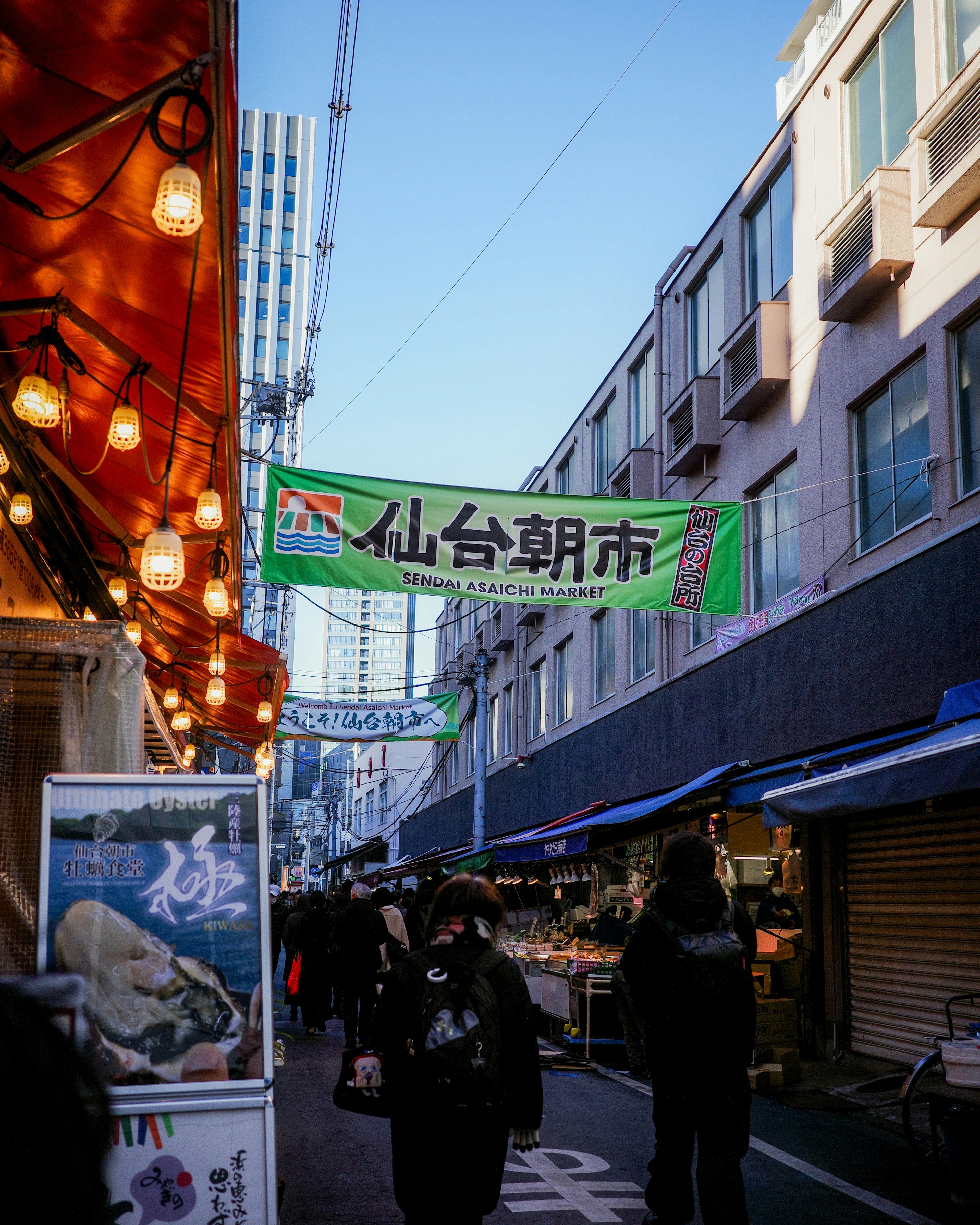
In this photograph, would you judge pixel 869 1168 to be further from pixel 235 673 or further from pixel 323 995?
pixel 235 673

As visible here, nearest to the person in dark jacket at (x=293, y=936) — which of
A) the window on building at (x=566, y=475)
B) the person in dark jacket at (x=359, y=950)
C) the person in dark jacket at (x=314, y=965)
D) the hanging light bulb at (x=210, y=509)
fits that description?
the person in dark jacket at (x=314, y=965)

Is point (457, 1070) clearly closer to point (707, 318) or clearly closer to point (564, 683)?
point (707, 318)

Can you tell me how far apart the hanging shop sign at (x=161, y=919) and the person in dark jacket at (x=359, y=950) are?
8.30 metres

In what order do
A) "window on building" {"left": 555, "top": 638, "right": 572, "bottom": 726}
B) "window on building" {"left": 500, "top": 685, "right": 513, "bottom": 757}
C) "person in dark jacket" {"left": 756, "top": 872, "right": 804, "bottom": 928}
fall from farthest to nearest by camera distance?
"window on building" {"left": 500, "top": 685, "right": 513, "bottom": 757} → "window on building" {"left": 555, "top": 638, "right": 572, "bottom": 726} → "person in dark jacket" {"left": 756, "top": 872, "right": 804, "bottom": 928}

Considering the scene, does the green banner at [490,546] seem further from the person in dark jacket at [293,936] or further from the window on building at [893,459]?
the person in dark jacket at [293,936]

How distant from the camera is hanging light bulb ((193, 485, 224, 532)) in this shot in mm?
8117

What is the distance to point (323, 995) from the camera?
14375mm

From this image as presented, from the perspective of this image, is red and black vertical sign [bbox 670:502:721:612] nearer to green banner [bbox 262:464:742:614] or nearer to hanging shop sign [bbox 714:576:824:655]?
green banner [bbox 262:464:742:614]

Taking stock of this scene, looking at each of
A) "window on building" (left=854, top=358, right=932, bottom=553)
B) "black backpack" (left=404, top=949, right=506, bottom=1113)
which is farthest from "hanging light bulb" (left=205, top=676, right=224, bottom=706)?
"black backpack" (left=404, top=949, right=506, bottom=1113)

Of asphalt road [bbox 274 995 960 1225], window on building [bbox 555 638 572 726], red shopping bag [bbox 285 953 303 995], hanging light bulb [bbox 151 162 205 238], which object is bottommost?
red shopping bag [bbox 285 953 303 995]

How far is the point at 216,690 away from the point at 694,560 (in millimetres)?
5803

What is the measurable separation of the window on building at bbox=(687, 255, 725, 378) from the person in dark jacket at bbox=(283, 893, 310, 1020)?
31.4 ft

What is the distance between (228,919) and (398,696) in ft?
543

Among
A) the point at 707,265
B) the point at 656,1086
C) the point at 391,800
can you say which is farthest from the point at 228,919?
the point at 391,800
